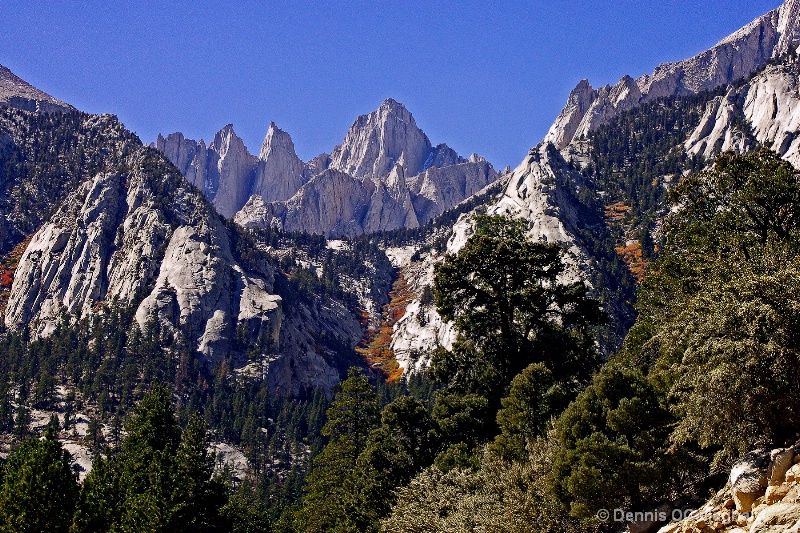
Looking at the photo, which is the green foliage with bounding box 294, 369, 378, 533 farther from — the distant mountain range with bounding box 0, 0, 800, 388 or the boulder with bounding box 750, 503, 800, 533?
the distant mountain range with bounding box 0, 0, 800, 388

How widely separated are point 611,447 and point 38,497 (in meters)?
23.2

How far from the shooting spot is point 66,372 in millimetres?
120000

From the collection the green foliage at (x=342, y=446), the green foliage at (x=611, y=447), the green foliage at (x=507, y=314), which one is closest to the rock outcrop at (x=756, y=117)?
the green foliage at (x=507, y=314)

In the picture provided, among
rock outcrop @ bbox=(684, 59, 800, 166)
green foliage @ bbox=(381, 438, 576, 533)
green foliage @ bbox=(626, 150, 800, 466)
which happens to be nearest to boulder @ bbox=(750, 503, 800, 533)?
green foliage @ bbox=(626, 150, 800, 466)

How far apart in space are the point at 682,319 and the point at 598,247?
144403 mm

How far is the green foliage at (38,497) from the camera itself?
2648 centimetres

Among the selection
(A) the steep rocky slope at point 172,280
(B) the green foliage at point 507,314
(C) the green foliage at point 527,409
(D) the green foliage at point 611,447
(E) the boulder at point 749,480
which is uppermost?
(A) the steep rocky slope at point 172,280

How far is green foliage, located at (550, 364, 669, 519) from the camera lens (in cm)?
1930

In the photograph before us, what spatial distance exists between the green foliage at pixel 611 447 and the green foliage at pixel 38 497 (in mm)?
20956

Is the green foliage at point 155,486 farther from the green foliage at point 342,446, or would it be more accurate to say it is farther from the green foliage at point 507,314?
the green foliage at point 507,314

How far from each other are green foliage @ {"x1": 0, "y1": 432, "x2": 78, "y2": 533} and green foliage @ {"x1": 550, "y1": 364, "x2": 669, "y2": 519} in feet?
68.8

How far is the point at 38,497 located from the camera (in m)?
27.0

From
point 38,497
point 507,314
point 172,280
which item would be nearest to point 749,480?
A: point 507,314

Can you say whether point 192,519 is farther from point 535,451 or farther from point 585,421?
point 585,421
